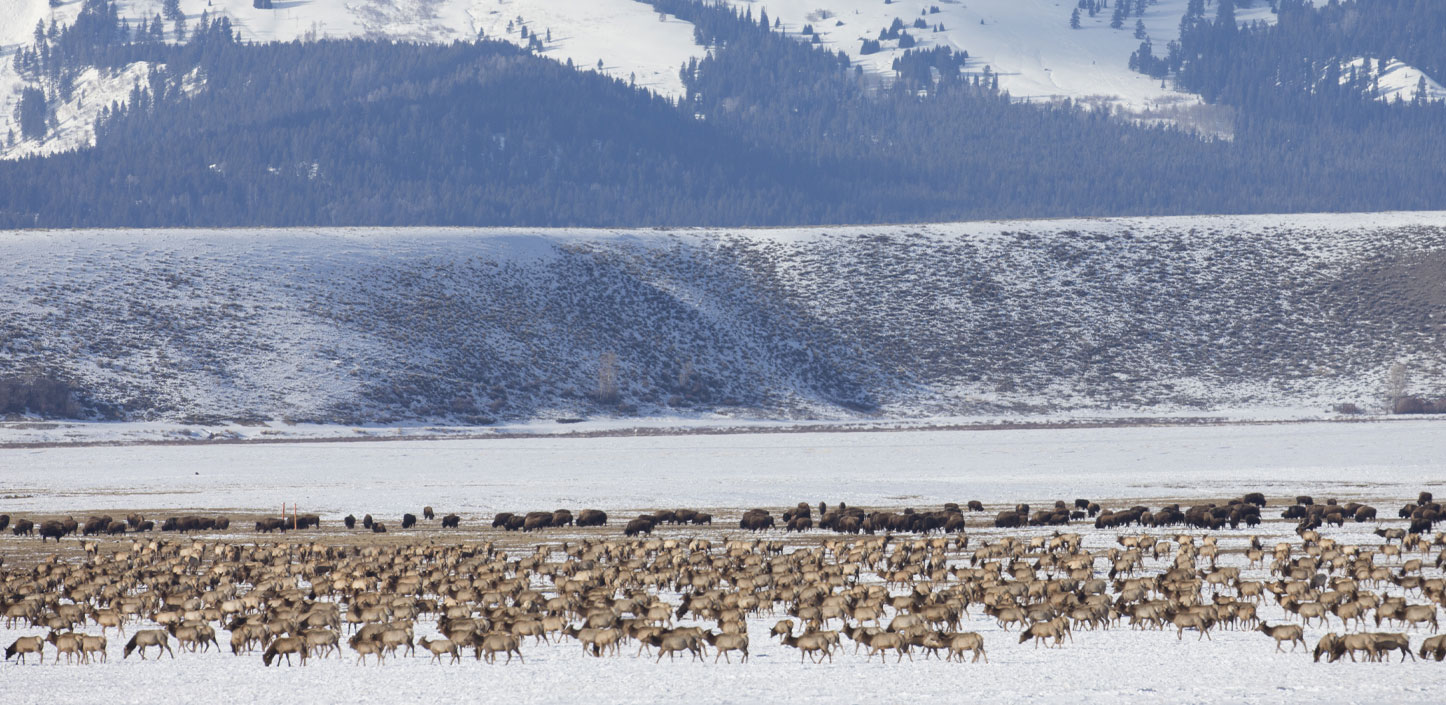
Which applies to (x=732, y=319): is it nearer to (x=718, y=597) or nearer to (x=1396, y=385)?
(x=1396, y=385)

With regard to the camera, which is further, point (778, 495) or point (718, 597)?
point (778, 495)

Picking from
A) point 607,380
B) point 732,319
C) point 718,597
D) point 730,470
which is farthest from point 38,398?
point 718,597

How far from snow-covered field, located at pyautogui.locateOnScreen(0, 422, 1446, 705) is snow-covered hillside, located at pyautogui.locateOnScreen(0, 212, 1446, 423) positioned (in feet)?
55.9

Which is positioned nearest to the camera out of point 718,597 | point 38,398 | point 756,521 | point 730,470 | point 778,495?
point 718,597

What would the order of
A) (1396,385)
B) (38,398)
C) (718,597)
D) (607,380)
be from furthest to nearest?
(607,380), (1396,385), (38,398), (718,597)

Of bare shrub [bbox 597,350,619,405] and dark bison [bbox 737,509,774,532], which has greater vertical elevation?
dark bison [bbox 737,509,774,532]

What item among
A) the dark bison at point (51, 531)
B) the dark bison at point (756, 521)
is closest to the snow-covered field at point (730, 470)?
the dark bison at point (756, 521)

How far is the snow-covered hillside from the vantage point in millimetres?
89062

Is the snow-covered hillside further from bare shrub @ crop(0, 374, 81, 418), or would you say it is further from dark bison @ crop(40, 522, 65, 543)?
dark bison @ crop(40, 522, 65, 543)

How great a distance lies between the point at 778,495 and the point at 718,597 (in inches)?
928

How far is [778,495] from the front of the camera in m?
45.7

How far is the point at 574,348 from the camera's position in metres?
99.4

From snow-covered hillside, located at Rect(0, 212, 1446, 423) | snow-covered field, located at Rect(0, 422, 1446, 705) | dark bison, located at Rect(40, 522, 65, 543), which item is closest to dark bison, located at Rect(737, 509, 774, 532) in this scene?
snow-covered field, located at Rect(0, 422, 1446, 705)

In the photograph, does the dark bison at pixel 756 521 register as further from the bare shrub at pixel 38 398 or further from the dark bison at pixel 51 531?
the bare shrub at pixel 38 398
